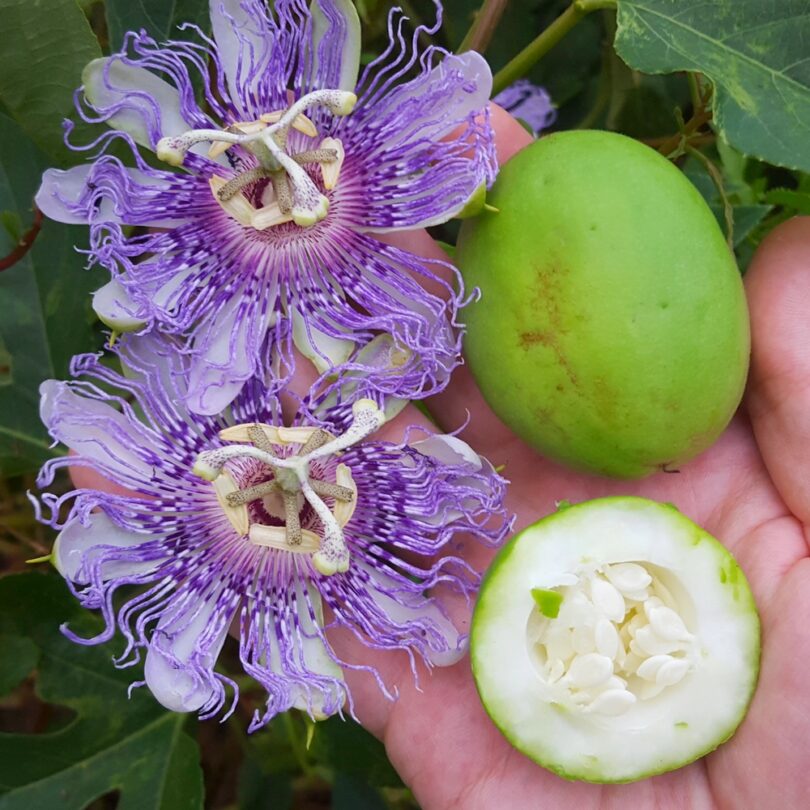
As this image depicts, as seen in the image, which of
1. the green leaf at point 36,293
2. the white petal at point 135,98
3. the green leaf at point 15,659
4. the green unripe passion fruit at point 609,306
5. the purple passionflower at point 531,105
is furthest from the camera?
the purple passionflower at point 531,105

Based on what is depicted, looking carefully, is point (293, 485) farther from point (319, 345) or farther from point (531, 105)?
point (531, 105)

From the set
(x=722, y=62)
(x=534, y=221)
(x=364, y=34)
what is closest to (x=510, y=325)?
(x=534, y=221)

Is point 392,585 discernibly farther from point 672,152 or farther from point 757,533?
point 672,152

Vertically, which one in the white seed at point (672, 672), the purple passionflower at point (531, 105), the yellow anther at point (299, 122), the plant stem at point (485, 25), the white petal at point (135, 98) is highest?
the plant stem at point (485, 25)

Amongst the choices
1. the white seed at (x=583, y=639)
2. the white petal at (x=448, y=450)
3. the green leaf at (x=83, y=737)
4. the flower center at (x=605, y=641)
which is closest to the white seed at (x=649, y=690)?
the flower center at (x=605, y=641)

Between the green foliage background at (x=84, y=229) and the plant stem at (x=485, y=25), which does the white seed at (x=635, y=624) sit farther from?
the plant stem at (x=485, y=25)

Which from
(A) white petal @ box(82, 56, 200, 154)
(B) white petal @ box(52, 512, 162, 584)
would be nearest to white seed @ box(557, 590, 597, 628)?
(B) white petal @ box(52, 512, 162, 584)
